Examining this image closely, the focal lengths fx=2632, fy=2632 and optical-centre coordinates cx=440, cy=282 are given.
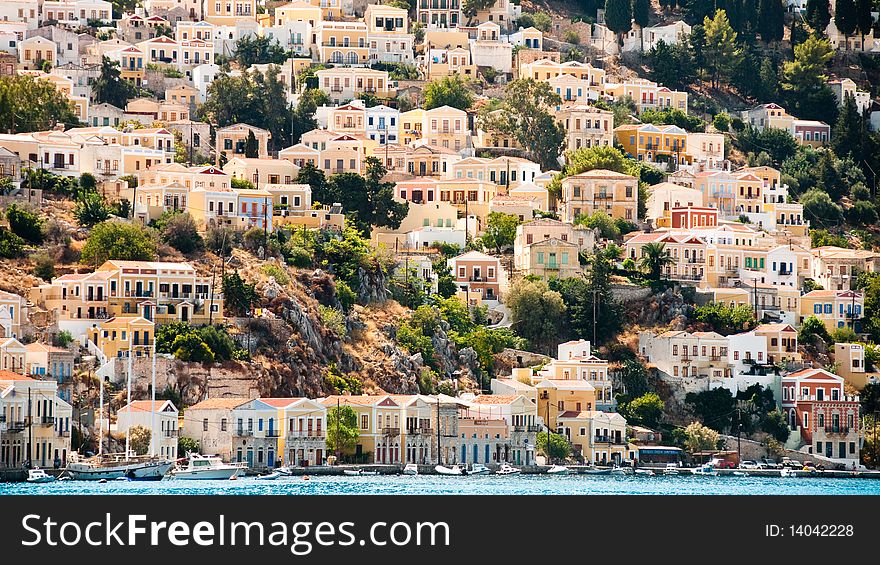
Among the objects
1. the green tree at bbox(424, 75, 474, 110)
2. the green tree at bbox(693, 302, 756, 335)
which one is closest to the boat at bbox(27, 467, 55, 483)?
the green tree at bbox(693, 302, 756, 335)

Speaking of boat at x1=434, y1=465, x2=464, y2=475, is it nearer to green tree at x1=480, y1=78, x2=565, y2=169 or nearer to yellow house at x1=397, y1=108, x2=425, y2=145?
green tree at x1=480, y1=78, x2=565, y2=169

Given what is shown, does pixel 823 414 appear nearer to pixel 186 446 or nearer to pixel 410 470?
pixel 410 470

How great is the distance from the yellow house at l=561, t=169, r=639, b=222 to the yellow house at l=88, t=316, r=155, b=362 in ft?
96.8

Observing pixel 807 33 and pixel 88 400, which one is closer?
pixel 88 400

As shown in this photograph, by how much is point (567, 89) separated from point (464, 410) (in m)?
37.7

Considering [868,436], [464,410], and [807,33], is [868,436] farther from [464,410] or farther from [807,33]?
[807,33]

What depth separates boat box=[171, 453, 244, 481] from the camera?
87688mm

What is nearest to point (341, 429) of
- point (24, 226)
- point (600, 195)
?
point (24, 226)

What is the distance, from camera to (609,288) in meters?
109

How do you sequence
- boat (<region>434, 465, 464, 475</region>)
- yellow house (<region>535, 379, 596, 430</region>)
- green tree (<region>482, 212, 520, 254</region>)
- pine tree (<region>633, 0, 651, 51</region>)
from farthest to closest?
pine tree (<region>633, 0, 651, 51</region>), green tree (<region>482, 212, 520, 254</region>), yellow house (<region>535, 379, 596, 430</region>), boat (<region>434, 465, 464, 475</region>)

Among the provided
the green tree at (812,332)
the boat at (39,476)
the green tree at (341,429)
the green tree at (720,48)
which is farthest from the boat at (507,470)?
the green tree at (720,48)

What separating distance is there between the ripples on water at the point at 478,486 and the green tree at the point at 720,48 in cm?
4658
